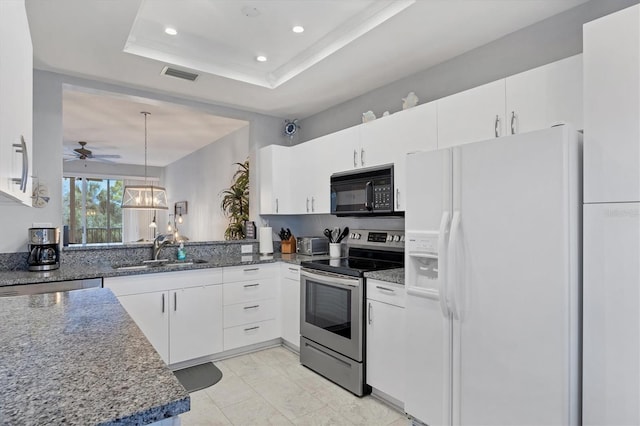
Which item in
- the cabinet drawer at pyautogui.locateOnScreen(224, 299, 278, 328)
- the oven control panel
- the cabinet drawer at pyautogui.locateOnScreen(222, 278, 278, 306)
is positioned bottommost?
the cabinet drawer at pyautogui.locateOnScreen(224, 299, 278, 328)

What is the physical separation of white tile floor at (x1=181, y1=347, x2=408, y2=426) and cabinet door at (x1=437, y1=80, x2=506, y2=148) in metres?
1.82

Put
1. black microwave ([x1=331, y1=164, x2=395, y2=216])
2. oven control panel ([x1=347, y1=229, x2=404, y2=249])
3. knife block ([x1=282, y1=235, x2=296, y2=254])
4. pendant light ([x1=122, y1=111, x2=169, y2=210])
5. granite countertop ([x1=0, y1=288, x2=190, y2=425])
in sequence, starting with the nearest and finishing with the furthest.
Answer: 1. granite countertop ([x1=0, y1=288, x2=190, y2=425])
2. black microwave ([x1=331, y1=164, x2=395, y2=216])
3. oven control panel ([x1=347, y1=229, x2=404, y2=249])
4. knife block ([x1=282, y1=235, x2=296, y2=254])
5. pendant light ([x1=122, y1=111, x2=169, y2=210])

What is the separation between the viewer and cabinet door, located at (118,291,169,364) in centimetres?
283

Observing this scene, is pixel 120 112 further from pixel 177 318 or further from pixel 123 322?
pixel 123 322

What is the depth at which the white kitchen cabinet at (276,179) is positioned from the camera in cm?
393

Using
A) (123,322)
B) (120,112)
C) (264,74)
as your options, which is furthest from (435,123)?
(120,112)

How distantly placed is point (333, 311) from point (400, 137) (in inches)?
55.3

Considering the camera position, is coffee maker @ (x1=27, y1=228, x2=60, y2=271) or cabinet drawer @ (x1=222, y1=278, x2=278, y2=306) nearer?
coffee maker @ (x1=27, y1=228, x2=60, y2=271)

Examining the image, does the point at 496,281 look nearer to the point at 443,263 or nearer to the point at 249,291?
the point at 443,263

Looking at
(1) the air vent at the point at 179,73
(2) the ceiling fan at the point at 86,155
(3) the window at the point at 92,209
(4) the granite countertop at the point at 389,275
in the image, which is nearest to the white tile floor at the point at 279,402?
(4) the granite countertop at the point at 389,275

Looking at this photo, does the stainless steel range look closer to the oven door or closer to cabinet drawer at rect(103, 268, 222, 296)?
the oven door

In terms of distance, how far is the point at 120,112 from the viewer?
187 inches

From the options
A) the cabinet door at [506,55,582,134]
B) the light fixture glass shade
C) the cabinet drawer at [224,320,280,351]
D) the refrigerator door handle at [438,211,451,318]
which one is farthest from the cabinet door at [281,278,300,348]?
the light fixture glass shade

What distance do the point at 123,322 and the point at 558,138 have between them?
6.15 feet
